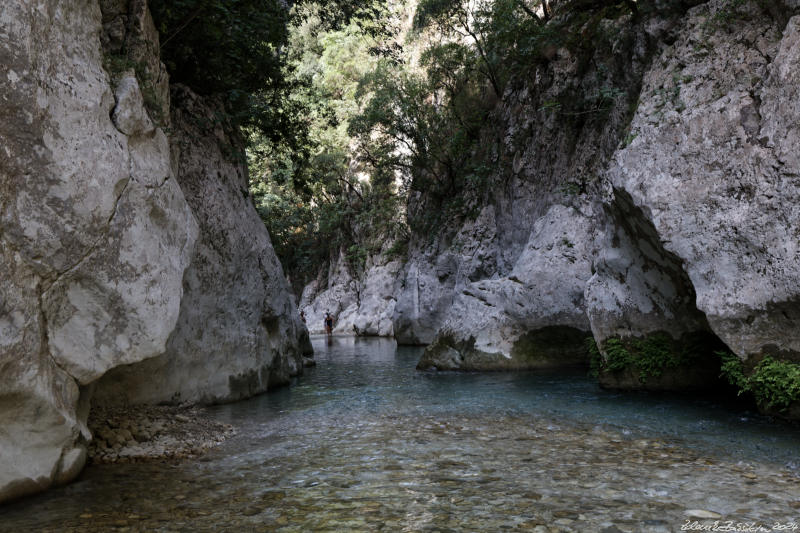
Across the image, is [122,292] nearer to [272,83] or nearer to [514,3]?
[272,83]

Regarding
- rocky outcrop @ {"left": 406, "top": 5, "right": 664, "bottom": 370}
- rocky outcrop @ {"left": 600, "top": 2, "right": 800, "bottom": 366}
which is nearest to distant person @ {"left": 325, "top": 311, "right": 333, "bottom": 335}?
rocky outcrop @ {"left": 406, "top": 5, "right": 664, "bottom": 370}

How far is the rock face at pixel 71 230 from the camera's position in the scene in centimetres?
516

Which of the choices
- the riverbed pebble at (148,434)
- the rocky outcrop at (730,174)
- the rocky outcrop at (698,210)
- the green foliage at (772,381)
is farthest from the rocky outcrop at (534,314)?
the riverbed pebble at (148,434)

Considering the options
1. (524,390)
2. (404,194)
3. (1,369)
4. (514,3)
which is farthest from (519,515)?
(404,194)

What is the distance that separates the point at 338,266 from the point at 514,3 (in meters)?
30.4

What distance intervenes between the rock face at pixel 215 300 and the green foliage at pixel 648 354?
25.2 feet

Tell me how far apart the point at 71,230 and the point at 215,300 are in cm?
563

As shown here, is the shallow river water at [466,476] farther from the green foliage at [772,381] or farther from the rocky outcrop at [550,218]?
the rocky outcrop at [550,218]

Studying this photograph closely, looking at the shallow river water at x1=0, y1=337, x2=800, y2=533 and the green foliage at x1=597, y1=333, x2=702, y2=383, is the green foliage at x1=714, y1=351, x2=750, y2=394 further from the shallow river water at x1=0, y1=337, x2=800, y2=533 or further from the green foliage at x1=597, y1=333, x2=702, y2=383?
the green foliage at x1=597, y1=333, x2=702, y2=383

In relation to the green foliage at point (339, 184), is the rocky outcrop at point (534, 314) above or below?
below

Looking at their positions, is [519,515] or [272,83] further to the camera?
[272,83]

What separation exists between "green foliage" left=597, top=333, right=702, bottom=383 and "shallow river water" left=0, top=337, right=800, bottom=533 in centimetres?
93

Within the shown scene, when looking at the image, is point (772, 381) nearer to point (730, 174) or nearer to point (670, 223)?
point (670, 223)

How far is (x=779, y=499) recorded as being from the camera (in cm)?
492
